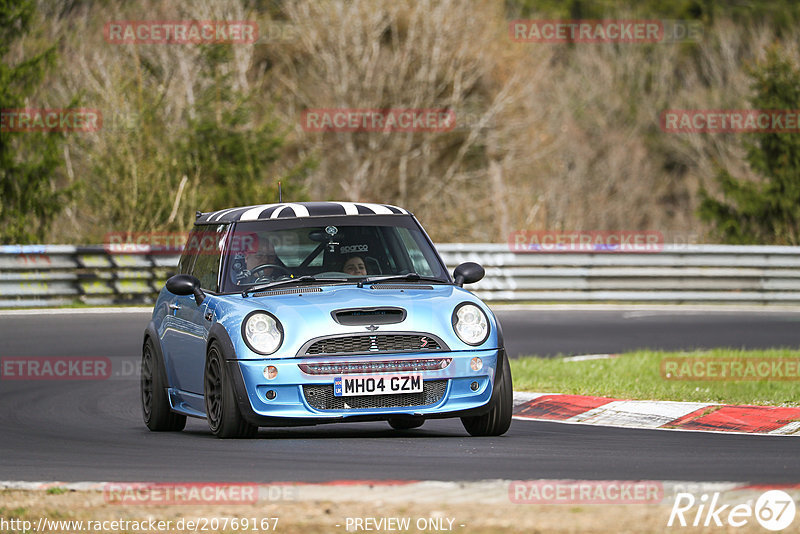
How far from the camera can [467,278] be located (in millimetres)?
10398

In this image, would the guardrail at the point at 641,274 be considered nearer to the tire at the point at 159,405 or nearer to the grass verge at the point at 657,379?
the grass verge at the point at 657,379

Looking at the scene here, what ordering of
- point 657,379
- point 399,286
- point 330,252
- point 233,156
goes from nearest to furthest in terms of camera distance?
point 399,286 → point 330,252 → point 657,379 → point 233,156

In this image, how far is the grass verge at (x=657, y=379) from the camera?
12.2m

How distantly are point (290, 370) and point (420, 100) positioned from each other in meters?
33.3

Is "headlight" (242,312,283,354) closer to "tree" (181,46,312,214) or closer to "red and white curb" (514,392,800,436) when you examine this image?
"red and white curb" (514,392,800,436)

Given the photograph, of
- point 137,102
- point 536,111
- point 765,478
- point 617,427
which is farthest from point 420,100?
point 765,478

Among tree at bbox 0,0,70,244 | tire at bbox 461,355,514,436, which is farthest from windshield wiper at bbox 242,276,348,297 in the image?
tree at bbox 0,0,70,244

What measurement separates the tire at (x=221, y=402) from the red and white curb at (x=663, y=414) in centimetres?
294

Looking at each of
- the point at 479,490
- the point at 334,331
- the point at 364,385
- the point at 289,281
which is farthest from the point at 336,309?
the point at 479,490

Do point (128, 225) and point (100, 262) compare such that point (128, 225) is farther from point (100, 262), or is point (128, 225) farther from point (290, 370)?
point (290, 370)

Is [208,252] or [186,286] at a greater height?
[208,252]

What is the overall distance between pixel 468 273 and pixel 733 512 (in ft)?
14.6

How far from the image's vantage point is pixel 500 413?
9648mm

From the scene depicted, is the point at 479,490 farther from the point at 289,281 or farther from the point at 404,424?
the point at 404,424
